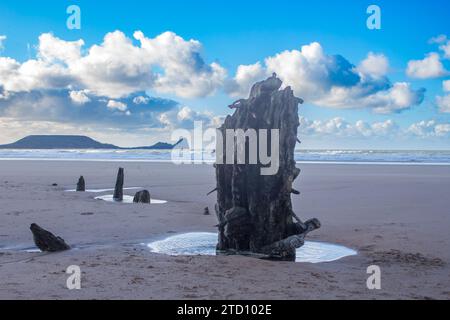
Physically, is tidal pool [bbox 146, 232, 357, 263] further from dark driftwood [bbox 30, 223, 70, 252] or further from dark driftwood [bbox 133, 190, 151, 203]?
dark driftwood [bbox 133, 190, 151, 203]

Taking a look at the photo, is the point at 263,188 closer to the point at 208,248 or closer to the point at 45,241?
the point at 208,248

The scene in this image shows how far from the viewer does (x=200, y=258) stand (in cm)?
841

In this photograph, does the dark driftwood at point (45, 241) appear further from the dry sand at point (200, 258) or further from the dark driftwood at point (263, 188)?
the dark driftwood at point (263, 188)

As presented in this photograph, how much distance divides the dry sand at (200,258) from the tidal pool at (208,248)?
35 cm

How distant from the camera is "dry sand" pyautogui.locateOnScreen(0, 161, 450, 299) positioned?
21.0ft

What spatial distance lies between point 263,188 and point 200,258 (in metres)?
1.73

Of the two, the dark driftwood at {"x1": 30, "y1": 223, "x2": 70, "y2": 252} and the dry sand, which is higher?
the dark driftwood at {"x1": 30, "y1": 223, "x2": 70, "y2": 252}

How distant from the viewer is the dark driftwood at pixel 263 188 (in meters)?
8.96

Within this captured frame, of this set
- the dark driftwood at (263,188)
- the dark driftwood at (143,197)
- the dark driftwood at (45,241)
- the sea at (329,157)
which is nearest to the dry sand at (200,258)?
the dark driftwood at (45,241)

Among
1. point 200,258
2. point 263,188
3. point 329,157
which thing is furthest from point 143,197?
point 329,157

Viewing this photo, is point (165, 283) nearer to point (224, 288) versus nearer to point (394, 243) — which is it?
point (224, 288)

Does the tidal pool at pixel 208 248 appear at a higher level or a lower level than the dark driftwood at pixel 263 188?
lower

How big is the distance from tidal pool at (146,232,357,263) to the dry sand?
35cm

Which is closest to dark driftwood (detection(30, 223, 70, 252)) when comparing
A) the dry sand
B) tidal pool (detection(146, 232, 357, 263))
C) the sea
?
the dry sand
